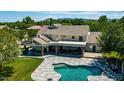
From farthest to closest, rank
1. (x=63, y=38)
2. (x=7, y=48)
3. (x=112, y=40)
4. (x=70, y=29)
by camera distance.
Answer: (x=63, y=38) < (x=112, y=40) < (x=7, y=48) < (x=70, y=29)

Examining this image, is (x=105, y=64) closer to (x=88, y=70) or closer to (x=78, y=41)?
(x=88, y=70)

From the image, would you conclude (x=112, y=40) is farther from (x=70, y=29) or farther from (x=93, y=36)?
(x=70, y=29)

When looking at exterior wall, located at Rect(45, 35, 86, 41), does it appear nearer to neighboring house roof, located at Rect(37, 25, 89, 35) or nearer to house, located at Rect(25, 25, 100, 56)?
house, located at Rect(25, 25, 100, 56)

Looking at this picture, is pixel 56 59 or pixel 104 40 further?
pixel 56 59

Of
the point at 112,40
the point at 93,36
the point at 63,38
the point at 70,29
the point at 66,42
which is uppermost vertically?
the point at 70,29

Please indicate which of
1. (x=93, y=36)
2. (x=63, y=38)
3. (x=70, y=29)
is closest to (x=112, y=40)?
(x=93, y=36)

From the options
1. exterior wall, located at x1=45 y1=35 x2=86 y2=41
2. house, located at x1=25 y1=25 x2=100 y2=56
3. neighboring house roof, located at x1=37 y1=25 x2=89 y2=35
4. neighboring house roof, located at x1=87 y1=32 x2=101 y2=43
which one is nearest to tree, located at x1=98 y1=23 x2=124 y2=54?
neighboring house roof, located at x1=87 y1=32 x2=101 y2=43

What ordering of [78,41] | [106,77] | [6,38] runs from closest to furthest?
[6,38]
[106,77]
[78,41]

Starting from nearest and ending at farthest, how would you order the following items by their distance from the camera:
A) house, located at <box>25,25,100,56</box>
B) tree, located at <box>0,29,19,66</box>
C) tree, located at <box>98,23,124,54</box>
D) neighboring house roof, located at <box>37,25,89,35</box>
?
neighboring house roof, located at <box>37,25,89,35</box>, tree, located at <box>0,29,19,66</box>, tree, located at <box>98,23,124,54</box>, house, located at <box>25,25,100,56</box>
